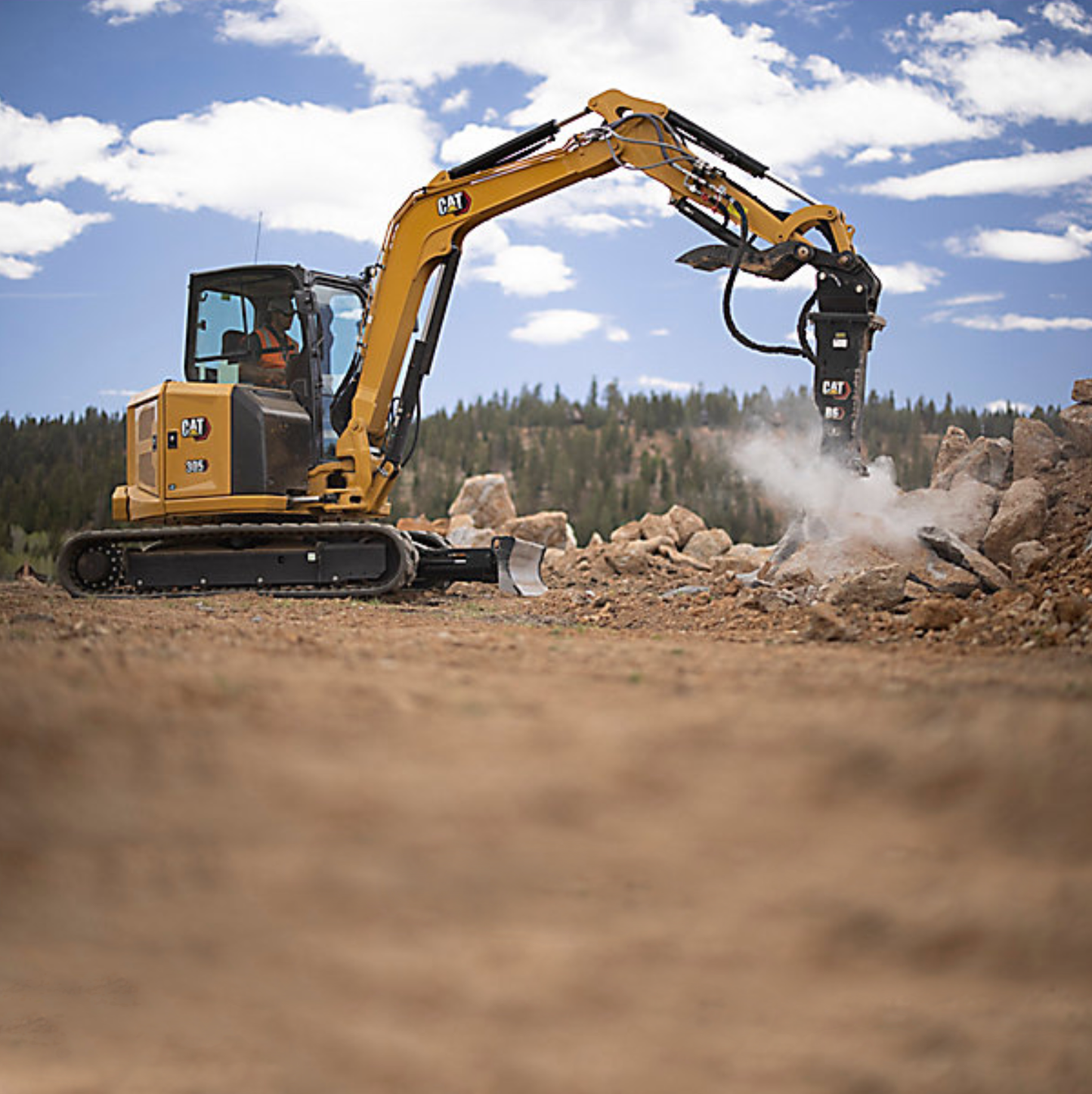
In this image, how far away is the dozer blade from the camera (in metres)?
10.0

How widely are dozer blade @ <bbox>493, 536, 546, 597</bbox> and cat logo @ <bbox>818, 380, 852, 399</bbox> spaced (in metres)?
3.26

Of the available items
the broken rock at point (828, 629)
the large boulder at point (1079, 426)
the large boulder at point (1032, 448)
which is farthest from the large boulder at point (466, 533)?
the broken rock at point (828, 629)

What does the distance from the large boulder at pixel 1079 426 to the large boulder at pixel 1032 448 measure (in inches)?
5.9

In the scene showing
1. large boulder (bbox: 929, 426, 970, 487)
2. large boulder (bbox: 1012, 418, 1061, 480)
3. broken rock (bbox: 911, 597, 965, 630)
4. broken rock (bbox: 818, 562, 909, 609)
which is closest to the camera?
broken rock (bbox: 911, 597, 965, 630)

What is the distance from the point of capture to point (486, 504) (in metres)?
22.8

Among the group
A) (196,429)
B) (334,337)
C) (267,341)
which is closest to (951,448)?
(334,337)

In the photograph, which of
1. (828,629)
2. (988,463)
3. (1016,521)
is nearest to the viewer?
(828,629)

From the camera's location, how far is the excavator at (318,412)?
9500 mm

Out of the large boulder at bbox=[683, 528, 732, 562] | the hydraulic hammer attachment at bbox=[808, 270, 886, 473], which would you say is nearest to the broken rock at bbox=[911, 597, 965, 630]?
the hydraulic hammer attachment at bbox=[808, 270, 886, 473]

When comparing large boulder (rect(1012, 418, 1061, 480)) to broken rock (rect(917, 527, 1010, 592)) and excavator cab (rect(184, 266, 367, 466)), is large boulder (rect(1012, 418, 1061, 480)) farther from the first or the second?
excavator cab (rect(184, 266, 367, 466))

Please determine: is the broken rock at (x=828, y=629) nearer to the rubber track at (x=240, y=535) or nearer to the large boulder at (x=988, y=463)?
the rubber track at (x=240, y=535)

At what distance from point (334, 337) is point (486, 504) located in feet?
41.5

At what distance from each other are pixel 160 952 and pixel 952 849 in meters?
1.92

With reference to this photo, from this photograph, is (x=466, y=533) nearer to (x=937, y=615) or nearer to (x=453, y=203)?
(x=453, y=203)
